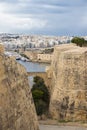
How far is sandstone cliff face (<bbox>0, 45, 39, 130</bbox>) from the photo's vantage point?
1218 centimetres

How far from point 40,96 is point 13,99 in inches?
447

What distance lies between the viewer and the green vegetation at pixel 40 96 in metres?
21.9

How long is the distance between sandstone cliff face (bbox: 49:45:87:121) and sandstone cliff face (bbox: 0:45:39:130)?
15.3ft

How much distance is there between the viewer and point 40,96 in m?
24.4

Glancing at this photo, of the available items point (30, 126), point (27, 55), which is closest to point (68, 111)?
point (30, 126)

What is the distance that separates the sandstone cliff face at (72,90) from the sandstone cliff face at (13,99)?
466 centimetres

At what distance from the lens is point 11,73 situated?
13.6 meters

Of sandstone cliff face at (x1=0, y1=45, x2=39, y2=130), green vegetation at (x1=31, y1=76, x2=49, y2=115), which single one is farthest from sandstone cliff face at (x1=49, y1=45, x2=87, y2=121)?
sandstone cliff face at (x1=0, y1=45, x2=39, y2=130)

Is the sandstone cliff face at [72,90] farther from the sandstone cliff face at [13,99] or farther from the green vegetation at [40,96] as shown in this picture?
the sandstone cliff face at [13,99]

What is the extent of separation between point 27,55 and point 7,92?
75.3 meters

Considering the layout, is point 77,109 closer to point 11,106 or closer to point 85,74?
point 85,74

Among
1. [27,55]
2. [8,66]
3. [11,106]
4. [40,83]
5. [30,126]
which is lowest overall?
[27,55]

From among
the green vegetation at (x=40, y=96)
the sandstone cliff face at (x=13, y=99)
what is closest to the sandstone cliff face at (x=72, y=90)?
the green vegetation at (x=40, y=96)

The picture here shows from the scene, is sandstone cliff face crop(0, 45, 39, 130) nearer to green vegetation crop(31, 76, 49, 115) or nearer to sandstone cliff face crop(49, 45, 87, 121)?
sandstone cliff face crop(49, 45, 87, 121)
